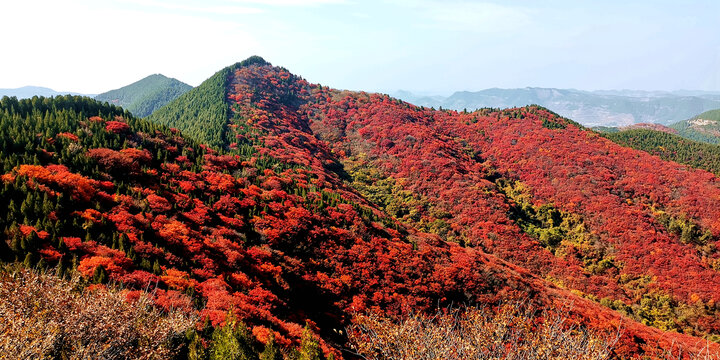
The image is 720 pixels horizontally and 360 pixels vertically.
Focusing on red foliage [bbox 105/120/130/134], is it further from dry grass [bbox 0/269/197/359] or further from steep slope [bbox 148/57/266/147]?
dry grass [bbox 0/269/197/359]

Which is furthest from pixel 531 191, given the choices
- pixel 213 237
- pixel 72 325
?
pixel 72 325

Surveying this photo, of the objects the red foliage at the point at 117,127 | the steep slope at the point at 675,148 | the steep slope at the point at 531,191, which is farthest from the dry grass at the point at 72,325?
the steep slope at the point at 675,148

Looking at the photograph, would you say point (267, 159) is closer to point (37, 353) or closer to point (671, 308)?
point (37, 353)

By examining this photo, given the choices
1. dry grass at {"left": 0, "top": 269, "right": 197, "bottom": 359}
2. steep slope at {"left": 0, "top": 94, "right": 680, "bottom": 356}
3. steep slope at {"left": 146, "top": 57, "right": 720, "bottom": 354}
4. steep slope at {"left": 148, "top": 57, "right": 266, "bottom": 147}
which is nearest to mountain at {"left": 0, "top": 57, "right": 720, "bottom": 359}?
steep slope at {"left": 0, "top": 94, "right": 680, "bottom": 356}

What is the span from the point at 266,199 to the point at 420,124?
222 feet

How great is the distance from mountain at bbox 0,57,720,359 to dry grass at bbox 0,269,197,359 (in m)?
0.51

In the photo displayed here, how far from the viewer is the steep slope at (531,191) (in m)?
44.0

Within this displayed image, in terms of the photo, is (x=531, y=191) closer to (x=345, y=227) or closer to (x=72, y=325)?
(x=345, y=227)

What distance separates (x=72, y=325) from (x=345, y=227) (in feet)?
103

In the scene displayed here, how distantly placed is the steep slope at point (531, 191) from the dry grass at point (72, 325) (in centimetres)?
1988

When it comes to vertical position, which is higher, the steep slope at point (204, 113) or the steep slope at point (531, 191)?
the steep slope at point (204, 113)

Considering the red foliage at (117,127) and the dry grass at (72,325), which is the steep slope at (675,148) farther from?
the red foliage at (117,127)

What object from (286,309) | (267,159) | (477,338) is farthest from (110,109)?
(477,338)

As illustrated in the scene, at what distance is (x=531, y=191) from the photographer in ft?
225
